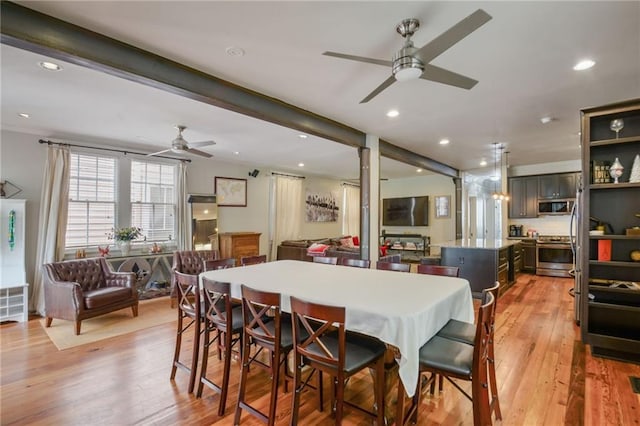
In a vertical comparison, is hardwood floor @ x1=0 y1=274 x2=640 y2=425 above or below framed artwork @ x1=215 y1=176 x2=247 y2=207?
→ below

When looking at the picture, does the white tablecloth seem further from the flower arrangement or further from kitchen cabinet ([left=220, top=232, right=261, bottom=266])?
kitchen cabinet ([left=220, top=232, right=261, bottom=266])

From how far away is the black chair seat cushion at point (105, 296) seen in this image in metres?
3.93

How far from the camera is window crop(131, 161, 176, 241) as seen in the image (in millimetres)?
5680

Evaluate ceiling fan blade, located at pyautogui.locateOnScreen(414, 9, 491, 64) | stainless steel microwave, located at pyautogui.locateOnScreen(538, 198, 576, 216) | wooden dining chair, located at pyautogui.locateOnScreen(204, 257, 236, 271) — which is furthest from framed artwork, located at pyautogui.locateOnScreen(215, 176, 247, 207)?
stainless steel microwave, located at pyautogui.locateOnScreen(538, 198, 576, 216)

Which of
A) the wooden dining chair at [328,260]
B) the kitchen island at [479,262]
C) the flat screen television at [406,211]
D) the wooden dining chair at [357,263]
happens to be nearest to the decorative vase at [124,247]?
the wooden dining chair at [328,260]

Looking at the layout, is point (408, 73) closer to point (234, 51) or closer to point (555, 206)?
point (234, 51)

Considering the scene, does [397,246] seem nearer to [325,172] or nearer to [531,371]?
[325,172]

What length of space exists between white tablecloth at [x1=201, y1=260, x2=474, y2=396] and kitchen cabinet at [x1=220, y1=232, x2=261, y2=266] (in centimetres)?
333

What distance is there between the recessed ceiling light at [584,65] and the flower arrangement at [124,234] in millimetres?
6251

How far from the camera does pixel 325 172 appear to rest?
8.72 metres

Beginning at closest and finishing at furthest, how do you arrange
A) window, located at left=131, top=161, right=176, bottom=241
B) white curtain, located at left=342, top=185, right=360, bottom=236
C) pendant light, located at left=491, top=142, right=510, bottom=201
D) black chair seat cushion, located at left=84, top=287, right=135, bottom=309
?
black chair seat cushion, located at left=84, top=287, right=135, bottom=309, window, located at left=131, top=161, right=176, bottom=241, pendant light, located at left=491, top=142, right=510, bottom=201, white curtain, located at left=342, top=185, right=360, bottom=236

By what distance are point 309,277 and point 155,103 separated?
2635 mm

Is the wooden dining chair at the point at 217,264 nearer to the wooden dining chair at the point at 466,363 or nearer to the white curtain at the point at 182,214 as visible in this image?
the wooden dining chair at the point at 466,363

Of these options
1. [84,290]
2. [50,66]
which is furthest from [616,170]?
[84,290]
